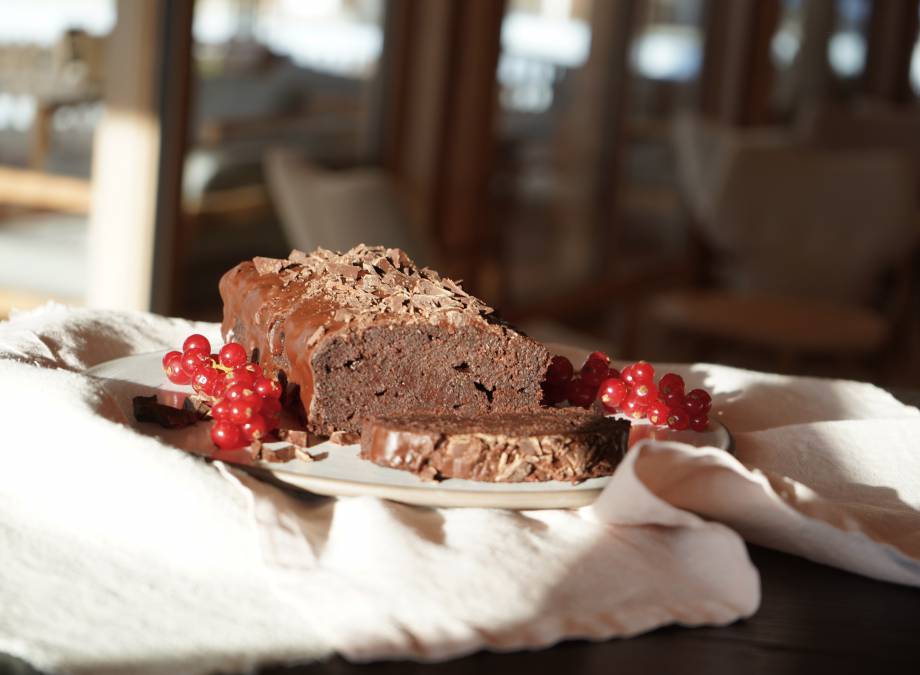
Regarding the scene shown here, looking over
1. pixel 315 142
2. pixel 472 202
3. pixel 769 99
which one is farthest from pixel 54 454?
pixel 769 99


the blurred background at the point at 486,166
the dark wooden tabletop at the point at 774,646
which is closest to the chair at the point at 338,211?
the blurred background at the point at 486,166

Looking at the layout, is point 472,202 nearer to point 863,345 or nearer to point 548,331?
point 548,331

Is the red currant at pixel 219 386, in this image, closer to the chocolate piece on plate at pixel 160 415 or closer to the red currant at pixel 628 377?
the chocolate piece on plate at pixel 160 415

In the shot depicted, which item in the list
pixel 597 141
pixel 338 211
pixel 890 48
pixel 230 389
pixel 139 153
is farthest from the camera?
pixel 890 48

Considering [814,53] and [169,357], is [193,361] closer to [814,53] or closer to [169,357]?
[169,357]

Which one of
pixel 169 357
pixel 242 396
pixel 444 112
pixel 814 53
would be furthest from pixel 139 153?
pixel 814 53

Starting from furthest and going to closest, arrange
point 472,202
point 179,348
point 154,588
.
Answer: point 472,202
point 179,348
point 154,588

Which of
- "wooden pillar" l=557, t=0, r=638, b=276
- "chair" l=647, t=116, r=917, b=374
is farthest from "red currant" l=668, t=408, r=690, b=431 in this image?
"wooden pillar" l=557, t=0, r=638, b=276

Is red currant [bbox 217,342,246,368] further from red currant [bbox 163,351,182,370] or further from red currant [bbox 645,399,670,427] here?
red currant [bbox 645,399,670,427]
